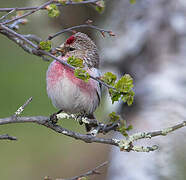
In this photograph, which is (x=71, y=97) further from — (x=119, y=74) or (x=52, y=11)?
(x=119, y=74)

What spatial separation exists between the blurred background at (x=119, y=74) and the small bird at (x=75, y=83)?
1979mm

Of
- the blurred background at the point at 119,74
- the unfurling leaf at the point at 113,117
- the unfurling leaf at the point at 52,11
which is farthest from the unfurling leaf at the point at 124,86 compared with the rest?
the blurred background at the point at 119,74

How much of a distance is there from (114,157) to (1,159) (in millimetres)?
2411

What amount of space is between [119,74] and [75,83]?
382 cm

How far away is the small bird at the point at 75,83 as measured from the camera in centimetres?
383

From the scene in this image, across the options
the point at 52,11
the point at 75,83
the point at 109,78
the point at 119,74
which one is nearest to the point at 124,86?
the point at 109,78

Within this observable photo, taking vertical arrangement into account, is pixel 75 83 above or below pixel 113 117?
above

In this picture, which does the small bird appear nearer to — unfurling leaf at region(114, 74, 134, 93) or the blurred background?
unfurling leaf at region(114, 74, 134, 93)

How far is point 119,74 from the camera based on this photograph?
299 inches

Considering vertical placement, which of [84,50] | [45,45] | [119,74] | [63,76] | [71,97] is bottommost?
[45,45]

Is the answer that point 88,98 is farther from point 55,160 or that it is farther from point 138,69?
point 55,160

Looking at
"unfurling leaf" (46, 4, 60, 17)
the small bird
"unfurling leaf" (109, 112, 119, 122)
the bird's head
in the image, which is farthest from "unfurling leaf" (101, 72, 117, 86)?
the bird's head

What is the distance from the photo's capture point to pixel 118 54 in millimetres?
7848

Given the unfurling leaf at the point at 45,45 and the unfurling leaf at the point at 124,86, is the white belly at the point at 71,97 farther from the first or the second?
the unfurling leaf at the point at 124,86
